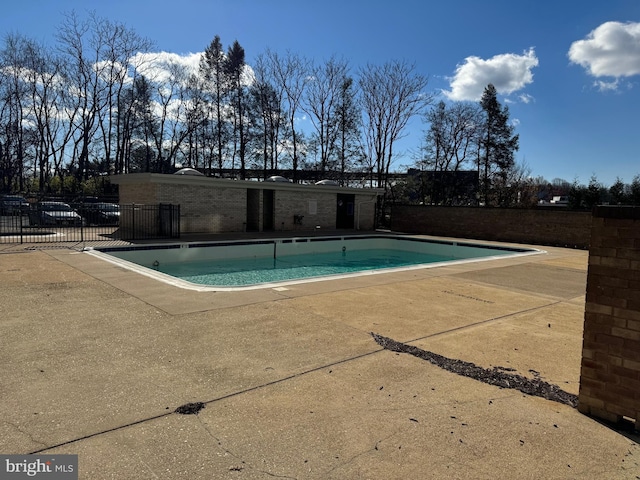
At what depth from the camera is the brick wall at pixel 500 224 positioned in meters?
17.5

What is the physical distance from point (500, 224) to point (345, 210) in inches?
325

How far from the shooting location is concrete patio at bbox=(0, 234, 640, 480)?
7.70ft

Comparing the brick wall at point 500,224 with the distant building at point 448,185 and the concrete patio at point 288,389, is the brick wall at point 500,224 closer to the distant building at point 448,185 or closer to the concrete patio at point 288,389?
the distant building at point 448,185

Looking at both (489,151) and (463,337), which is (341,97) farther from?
(463,337)

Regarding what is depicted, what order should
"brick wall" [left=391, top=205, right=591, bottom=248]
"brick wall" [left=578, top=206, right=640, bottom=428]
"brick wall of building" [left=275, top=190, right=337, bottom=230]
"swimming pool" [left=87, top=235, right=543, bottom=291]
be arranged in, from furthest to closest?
1. "brick wall of building" [left=275, top=190, right=337, bottom=230]
2. "brick wall" [left=391, top=205, right=591, bottom=248]
3. "swimming pool" [left=87, top=235, right=543, bottom=291]
4. "brick wall" [left=578, top=206, right=640, bottom=428]

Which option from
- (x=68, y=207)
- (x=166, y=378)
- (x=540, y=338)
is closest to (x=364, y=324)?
(x=540, y=338)

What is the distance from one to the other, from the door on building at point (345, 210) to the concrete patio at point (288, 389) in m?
17.3

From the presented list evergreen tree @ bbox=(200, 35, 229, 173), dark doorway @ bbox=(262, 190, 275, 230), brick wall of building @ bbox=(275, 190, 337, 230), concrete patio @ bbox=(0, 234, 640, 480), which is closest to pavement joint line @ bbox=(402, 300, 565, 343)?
concrete patio @ bbox=(0, 234, 640, 480)

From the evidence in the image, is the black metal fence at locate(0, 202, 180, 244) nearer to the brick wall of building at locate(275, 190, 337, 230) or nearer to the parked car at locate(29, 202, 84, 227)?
the parked car at locate(29, 202, 84, 227)

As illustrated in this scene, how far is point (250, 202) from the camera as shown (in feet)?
66.5

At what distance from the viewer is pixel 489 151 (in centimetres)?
3241
